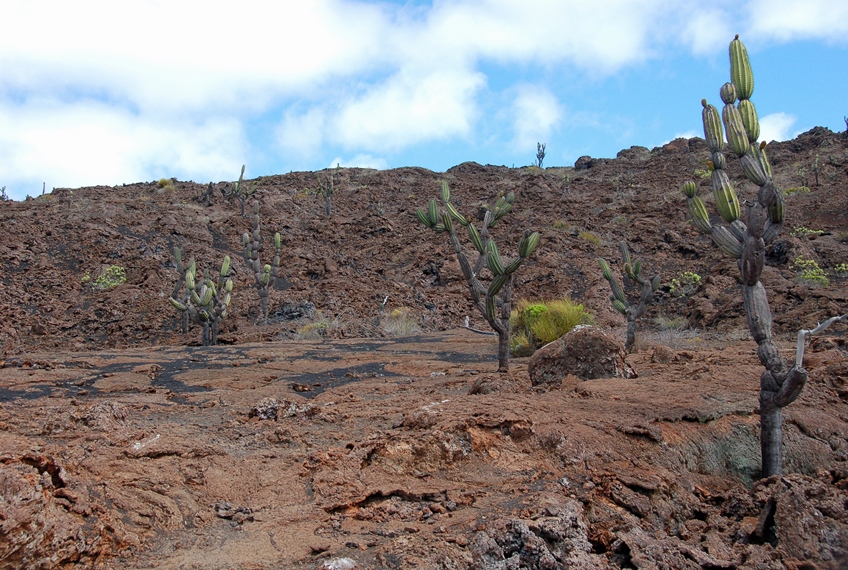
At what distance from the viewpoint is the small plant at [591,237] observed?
Answer: 24.9 metres

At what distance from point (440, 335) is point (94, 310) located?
10281mm

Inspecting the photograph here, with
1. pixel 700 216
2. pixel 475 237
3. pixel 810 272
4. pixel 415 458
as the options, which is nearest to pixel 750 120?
pixel 700 216

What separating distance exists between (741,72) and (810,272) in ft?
47.9

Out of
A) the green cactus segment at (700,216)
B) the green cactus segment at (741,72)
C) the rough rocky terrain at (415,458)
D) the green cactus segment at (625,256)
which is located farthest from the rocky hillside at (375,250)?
the green cactus segment at (741,72)

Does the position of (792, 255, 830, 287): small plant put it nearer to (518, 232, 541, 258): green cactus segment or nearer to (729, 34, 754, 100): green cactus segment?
(518, 232, 541, 258): green cactus segment

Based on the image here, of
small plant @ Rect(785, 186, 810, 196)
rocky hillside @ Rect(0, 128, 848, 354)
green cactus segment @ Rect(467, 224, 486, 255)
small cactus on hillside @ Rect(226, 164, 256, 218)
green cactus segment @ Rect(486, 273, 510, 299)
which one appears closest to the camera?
→ green cactus segment @ Rect(486, 273, 510, 299)

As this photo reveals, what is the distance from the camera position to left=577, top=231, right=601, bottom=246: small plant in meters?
24.9

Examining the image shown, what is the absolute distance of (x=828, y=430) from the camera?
16.8 feet

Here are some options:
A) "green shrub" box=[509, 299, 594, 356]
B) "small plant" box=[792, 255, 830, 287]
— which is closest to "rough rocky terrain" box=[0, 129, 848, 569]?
"green shrub" box=[509, 299, 594, 356]

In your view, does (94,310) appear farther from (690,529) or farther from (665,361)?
(690,529)

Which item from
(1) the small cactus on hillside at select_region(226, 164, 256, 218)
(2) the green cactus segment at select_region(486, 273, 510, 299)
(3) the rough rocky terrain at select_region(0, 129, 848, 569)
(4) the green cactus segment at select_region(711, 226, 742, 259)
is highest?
(1) the small cactus on hillside at select_region(226, 164, 256, 218)

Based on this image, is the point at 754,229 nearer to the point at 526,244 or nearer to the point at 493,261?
the point at 526,244

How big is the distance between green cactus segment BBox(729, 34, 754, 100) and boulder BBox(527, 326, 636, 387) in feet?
9.54

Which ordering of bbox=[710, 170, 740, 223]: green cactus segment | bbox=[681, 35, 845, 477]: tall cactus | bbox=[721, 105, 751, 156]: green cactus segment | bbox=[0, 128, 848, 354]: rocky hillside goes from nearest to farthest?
bbox=[681, 35, 845, 477]: tall cactus, bbox=[710, 170, 740, 223]: green cactus segment, bbox=[721, 105, 751, 156]: green cactus segment, bbox=[0, 128, 848, 354]: rocky hillside
